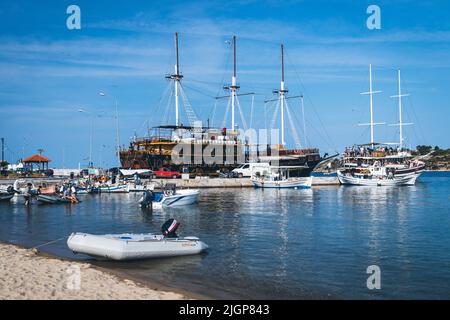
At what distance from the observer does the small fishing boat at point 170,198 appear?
43.1m

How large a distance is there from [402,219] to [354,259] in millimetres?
17054

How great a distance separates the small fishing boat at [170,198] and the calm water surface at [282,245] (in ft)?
6.50

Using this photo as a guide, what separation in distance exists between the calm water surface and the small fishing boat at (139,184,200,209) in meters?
1.98

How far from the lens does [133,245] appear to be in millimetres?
19625

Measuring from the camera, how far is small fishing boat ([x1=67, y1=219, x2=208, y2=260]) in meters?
19.5

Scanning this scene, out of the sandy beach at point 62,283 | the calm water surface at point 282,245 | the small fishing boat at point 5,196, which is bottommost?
the calm water surface at point 282,245

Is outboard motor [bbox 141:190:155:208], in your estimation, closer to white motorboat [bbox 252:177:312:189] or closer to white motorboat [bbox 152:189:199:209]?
white motorboat [bbox 152:189:199:209]

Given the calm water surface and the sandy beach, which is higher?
the sandy beach

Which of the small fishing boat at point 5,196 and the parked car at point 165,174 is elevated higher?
the parked car at point 165,174

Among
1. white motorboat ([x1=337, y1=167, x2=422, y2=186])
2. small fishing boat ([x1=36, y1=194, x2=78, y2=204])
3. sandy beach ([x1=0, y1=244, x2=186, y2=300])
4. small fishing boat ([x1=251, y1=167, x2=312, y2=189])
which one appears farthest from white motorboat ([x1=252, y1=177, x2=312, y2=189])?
sandy beach ([x1=0, y1=244, x2=186, y2=300])

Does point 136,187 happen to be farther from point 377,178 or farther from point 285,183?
point 377,178

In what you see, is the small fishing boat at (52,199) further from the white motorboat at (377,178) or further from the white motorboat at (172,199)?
the white motorboat at (377,178)

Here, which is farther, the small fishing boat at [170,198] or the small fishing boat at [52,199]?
the small fishing boat at [52,199]

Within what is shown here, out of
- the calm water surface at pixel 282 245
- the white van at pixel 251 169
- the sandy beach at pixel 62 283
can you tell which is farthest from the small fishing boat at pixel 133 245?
the white van at pixel 251 169
